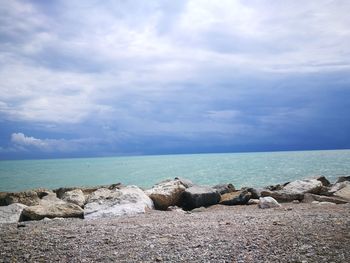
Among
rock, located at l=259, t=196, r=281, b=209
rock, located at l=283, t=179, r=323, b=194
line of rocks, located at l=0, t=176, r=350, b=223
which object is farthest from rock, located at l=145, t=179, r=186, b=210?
rock, located at l=283, t=179, r=323, b=194

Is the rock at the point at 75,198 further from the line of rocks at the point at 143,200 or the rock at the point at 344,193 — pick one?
the rock at the point at 344,193

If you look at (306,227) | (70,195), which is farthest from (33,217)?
(306,227)

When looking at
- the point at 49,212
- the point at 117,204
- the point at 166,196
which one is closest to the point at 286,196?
the point at 166,196

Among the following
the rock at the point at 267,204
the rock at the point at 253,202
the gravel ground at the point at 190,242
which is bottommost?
the rock at the point at 253,202

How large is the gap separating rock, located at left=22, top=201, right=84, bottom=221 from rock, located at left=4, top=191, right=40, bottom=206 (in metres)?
5.15

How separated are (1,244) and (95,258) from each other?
11.6ft

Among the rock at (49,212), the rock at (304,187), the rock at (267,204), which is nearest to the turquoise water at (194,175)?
the rock at (304,187)

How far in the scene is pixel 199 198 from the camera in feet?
63.1

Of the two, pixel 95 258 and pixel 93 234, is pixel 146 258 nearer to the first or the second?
pixel 95 258

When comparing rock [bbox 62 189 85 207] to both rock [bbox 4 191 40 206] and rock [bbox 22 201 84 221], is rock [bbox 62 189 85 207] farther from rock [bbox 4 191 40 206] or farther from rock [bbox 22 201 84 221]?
rock [bbox 22 201 84 221]

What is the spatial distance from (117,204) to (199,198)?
4753 mm

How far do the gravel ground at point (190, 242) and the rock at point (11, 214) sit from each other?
3394mm

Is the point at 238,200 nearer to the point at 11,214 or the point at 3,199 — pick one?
the point at 11,214

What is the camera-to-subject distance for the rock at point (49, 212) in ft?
51.8
